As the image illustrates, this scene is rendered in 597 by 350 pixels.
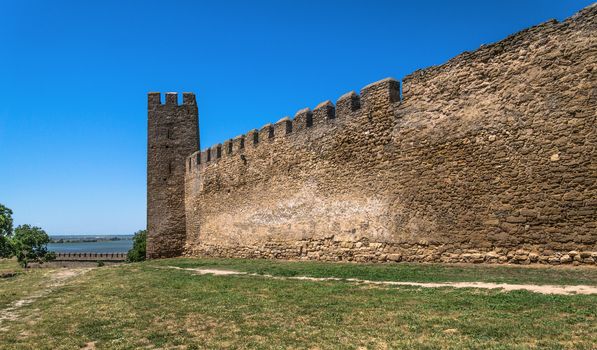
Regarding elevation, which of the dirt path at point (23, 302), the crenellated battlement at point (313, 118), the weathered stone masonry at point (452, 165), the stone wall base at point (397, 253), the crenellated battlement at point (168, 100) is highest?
the crenellated battlement at point (168, 100)

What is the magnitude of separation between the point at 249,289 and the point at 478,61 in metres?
7.17

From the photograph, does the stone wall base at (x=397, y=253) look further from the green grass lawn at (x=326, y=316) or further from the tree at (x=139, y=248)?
the tree at (x=139, y=248)

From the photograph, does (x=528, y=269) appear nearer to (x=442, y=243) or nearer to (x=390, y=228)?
(x=442, y=243)

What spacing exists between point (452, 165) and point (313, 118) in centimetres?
597

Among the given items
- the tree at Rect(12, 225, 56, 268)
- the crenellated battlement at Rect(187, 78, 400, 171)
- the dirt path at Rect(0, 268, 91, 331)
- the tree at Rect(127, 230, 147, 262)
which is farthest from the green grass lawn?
the tree at Rect(127, 230, 147, 262)

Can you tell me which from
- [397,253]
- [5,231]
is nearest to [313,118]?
[397,253]

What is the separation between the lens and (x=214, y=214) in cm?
2234

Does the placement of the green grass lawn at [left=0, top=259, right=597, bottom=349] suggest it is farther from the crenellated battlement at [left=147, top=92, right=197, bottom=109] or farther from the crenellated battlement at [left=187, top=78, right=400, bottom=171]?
the crenellated battlement at [left=147, top=92, right=197, bottom=109]

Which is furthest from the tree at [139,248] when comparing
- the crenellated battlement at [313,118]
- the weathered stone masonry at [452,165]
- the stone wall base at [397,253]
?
the weathered stone masonry at [452,165]

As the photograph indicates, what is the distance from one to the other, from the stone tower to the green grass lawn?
14.5m

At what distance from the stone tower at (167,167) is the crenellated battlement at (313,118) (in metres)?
2.16

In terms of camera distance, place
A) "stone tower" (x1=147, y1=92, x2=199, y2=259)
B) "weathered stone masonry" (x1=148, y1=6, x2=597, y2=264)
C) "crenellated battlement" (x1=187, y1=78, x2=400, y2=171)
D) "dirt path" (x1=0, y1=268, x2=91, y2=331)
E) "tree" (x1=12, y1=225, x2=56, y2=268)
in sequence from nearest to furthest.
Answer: "dirt path" (x1=0, y1=268, x2=91, y2=331)
"weathered stone masonry" (x1=148, y1=6, x2=597, y2=264)
"crenellated battlement" (x1=187, y1=78, x2=400, y2=171)
"tree" (x1=12, y1=225, x2=56, y2=268)
"stone tower" (x1=147, y1=92, x2=199, y2=259)

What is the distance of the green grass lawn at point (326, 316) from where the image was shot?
5.21 meters

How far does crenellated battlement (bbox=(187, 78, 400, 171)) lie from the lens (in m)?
13.8
